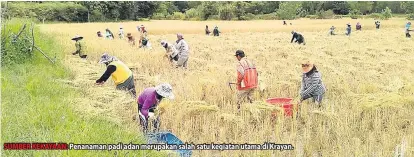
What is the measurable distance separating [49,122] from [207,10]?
39.1m

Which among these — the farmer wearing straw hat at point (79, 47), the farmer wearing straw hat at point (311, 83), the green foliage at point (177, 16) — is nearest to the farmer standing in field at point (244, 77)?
the farmer wearing straw hat at point (311, 83)

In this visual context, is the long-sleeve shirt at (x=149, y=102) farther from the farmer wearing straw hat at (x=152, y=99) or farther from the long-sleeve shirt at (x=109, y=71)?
the long-sleeve shirt at (x=109, y=71)

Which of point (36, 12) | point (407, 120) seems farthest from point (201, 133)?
point (36, 12)

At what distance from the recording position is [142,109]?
4.79 m

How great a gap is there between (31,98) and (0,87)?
583 millimetres

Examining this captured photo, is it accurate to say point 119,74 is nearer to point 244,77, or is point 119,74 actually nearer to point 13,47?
point 244,77

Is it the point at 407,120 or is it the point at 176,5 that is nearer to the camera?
the point at 407,120

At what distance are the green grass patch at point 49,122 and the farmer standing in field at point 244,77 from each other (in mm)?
2023

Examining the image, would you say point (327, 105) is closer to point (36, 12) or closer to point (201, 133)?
point (201, 133)

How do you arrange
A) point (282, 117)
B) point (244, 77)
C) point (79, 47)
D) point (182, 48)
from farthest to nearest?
1. point (79, 47)
2. point (182, 48)
3. point (244, 77)
4. point (282, 117)

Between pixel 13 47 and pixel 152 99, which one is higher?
pixel 13 47

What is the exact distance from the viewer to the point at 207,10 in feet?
141
